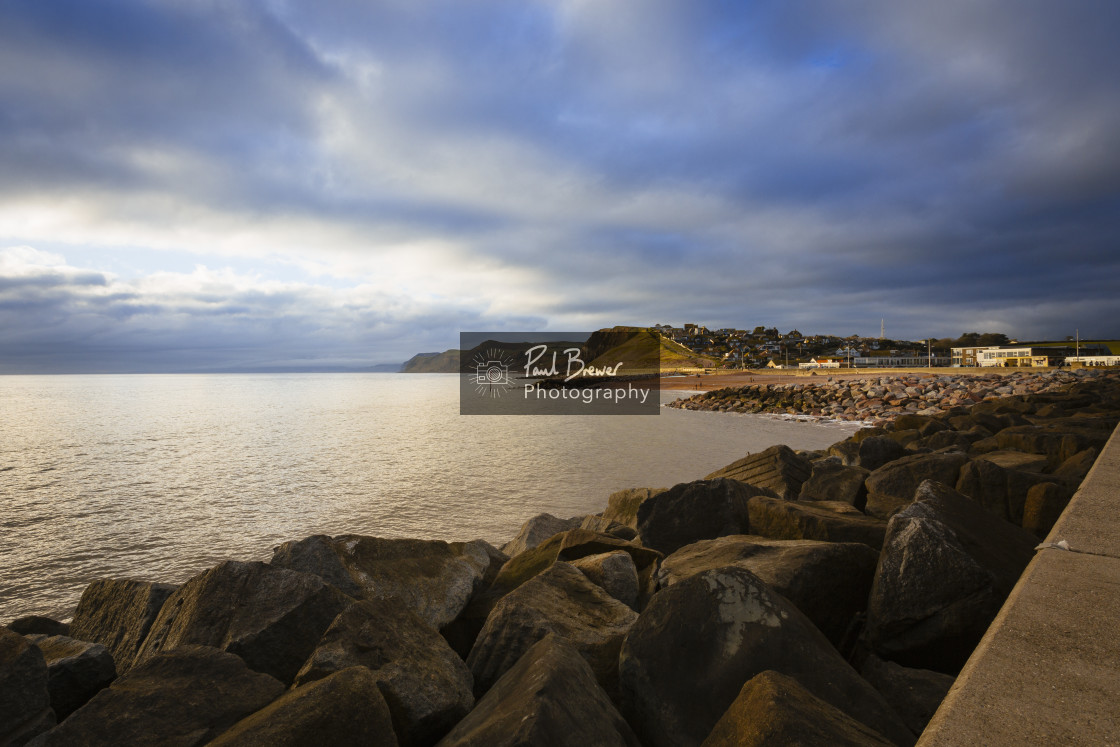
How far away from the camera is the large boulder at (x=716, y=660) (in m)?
2.74

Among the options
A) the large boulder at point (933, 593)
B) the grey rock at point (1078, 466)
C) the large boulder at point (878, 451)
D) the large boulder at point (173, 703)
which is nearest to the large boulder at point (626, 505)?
Result: the large boulder at point (878, 451)

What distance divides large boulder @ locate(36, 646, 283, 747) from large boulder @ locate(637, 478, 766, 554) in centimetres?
414

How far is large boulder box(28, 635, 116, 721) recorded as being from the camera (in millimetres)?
3467

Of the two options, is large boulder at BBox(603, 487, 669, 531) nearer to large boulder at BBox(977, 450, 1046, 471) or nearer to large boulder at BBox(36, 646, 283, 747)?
large boulder at BBox(977, 450, 1046, 471)

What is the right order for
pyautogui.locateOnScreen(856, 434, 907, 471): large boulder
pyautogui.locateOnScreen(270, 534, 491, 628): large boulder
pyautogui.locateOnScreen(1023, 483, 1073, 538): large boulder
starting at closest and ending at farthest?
1. pyautogui.locateOnScreen(270, 534, 491, 628): large boulder
2. pyautogui.locateOnScreen(1023, 483, 1073, 538): large boulder
3. pyautogui.locateOnScreen(856, 434, 907, 471): large boulder

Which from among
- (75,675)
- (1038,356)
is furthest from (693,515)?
(1038,356)

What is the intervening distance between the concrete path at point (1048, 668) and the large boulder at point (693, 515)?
9.95 feet

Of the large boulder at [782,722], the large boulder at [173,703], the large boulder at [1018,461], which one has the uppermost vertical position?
the large boulder at [1018,461]

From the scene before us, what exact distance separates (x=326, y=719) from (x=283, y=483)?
1474cm

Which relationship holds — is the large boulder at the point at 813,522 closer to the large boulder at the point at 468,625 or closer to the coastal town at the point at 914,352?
the large boulder at the point at 468,625

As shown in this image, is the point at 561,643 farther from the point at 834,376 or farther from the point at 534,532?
the point at 834,376

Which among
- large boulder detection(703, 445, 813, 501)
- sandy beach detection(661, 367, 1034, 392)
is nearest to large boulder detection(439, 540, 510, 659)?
large boulder detection(703, 445, 813, 501)

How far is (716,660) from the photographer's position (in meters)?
2.86

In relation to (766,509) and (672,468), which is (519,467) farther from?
(766,509)
